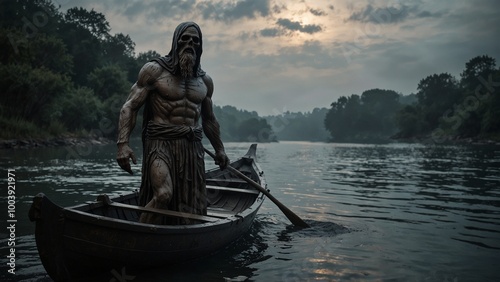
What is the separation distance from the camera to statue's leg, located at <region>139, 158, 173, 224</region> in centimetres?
571

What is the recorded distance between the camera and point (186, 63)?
5.82 metres

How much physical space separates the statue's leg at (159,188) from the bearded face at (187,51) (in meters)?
1.35

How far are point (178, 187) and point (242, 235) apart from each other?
2130 millimetres

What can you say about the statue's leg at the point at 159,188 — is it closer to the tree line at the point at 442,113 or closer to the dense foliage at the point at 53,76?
the dense foliage at the point at 53,76

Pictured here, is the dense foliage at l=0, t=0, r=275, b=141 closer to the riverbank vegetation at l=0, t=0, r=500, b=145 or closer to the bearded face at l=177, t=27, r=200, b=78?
the riverbank vegetation at l=0, t=0, r=500, b=145

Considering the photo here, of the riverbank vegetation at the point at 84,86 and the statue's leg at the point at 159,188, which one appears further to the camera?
the riverbank vegetation at the point at 84,86

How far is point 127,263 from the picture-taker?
4980 millimetres

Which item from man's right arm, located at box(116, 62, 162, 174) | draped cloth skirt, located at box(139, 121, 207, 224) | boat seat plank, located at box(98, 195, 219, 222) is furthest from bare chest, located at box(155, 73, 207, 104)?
boat seat plank, located at box(98, 195, 219, 222)

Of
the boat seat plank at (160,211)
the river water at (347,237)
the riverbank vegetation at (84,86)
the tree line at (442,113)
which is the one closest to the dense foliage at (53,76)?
the riverbank vegetation at (84,86)

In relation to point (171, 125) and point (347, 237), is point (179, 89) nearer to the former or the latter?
point (171, 125)

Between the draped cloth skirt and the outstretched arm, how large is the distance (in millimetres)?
599

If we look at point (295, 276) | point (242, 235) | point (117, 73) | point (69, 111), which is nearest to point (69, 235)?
point (295, 276)

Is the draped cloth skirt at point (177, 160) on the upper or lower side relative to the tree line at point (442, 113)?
lower

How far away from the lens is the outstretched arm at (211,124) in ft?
21.9
